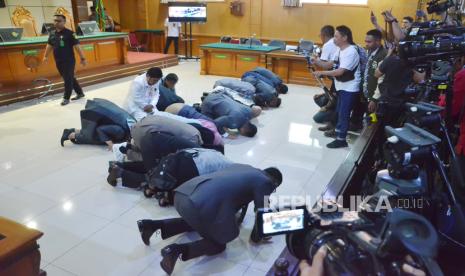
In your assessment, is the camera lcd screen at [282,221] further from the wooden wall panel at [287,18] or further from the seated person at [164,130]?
the wooden wall panel at [287,18]

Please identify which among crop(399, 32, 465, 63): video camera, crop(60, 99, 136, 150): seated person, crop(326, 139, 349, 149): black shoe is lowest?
Answer: crop(326, 139, 349, 149): black shoe

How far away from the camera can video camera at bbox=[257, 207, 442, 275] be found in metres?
0.80

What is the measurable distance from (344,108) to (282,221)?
11.8ft

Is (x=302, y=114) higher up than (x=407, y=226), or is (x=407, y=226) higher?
(x=407, y=226)

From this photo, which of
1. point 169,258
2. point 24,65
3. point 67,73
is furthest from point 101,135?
point 24,65

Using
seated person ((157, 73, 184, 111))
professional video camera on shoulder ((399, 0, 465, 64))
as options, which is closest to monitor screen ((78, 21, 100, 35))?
seated person ((157, 73, 184, 111))

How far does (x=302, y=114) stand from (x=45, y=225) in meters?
4.21

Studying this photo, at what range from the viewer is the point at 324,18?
10.3 m

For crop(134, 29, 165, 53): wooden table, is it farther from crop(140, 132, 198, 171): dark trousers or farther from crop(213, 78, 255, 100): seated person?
crop(140, 132, 198, 171): dark trousers

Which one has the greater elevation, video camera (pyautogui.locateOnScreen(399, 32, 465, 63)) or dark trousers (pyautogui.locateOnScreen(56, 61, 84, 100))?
video camera (pyautogui.locateOnScreen(399, 32, 465, 63))

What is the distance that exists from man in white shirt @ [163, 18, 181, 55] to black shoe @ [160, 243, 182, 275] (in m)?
9.86

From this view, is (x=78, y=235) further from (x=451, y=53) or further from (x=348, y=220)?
(x=451, y=53)

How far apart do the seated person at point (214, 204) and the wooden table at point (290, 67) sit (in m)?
5.88

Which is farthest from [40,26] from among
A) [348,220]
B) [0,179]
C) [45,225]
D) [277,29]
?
[348,220]
